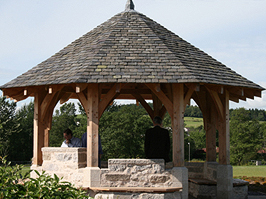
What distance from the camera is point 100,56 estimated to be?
372 inches

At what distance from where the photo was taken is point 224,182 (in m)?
9.97

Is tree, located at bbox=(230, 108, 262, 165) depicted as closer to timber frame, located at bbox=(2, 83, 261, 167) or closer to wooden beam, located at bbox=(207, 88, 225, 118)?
timber frame, located at bbox=(2, 83, 261, 167)

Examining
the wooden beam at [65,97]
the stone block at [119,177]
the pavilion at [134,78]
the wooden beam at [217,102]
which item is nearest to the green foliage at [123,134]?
the wooden beam at [65,97]

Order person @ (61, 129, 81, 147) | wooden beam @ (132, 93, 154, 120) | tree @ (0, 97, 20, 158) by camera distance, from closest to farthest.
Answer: person @ (61, 129, 81, 147) < wooden beam @ (132, 93, 154, 120) < tree @ (0, 97, 20, 158)

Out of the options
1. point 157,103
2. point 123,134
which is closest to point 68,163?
point 157,103

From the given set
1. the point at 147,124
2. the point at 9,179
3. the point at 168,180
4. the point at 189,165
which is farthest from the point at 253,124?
the point at 9,179

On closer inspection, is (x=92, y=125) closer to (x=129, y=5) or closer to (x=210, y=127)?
(x=210, y=127)

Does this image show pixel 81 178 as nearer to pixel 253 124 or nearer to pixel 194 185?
pixel 194 185

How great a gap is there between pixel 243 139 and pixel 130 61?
49.9 metres

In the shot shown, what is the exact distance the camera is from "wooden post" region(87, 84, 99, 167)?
28.9 ft

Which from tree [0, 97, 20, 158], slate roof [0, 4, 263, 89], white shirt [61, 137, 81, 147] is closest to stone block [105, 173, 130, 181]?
white shirt [61, 137, 81, 147]

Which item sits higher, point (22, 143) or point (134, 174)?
point (134, 174)

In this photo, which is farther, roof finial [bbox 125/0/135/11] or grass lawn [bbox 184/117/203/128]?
grass lawn [bbox 184/117/203/128]

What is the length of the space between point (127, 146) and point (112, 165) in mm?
28519
